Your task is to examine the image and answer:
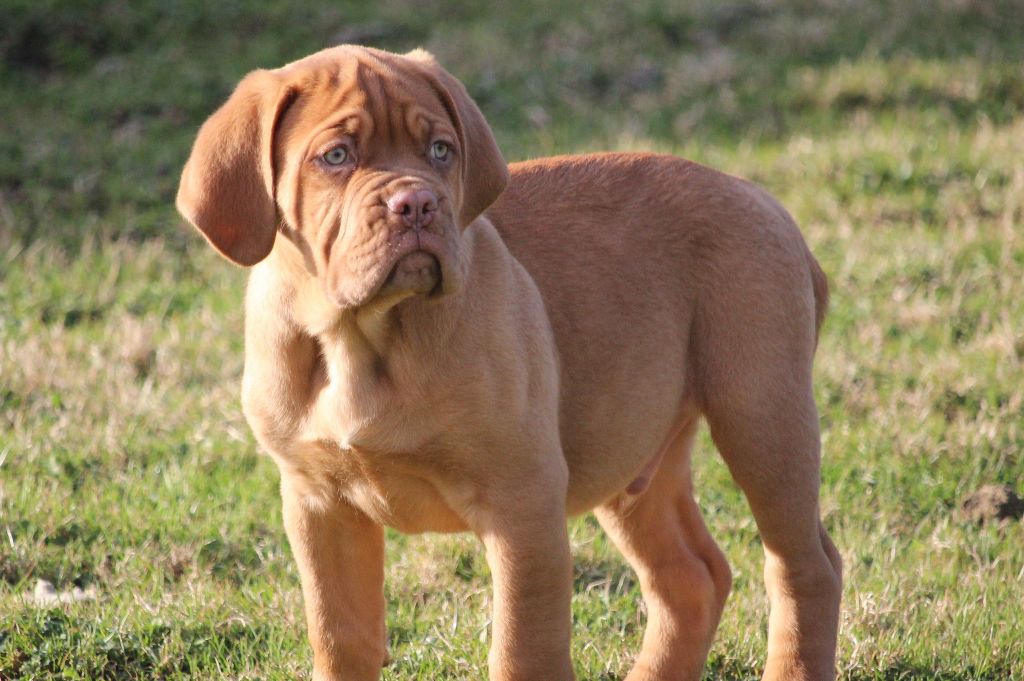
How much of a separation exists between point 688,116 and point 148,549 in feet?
18.6

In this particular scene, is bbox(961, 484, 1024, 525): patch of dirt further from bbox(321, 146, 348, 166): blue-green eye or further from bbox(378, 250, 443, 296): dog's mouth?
bbox(321, 146, 348, 166): blue-green eye

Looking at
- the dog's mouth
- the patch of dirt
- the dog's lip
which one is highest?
the dog's lip

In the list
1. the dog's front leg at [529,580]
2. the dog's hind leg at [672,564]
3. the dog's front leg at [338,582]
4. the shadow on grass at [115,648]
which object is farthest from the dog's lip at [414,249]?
the shadow on grass at [115,648]

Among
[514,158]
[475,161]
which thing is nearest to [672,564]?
[475,161]

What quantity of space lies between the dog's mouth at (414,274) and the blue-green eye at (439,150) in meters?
0.34

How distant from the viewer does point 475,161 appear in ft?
12.7

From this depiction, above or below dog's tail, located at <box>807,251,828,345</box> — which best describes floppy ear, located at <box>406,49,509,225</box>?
above

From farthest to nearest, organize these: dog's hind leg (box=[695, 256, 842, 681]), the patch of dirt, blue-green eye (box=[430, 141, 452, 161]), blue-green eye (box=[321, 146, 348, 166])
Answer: the patch of dirt
dog's hind leg (box=[695, 256, 842, 681])
blue-green eye (box=[430, 141, 452, 161])
blue-green eye (box=[321, 146, 348, 166])

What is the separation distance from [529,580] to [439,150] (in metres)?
1.17

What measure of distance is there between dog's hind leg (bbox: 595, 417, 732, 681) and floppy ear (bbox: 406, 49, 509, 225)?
126 cm

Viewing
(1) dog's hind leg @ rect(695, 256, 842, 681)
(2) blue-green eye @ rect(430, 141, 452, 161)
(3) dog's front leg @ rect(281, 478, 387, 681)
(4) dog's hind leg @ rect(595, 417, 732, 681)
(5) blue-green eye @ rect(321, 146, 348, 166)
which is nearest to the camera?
(5) blue-green eye @ rect(321, 146, 348, 166)

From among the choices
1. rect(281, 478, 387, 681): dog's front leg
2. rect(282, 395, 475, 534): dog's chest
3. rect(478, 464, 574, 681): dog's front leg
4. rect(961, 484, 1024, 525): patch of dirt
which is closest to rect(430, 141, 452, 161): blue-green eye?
rect(282, 395, 475, 534): dog's chest

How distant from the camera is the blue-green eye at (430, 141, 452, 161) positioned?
378cm

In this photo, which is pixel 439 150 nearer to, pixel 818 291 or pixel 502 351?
pixel 502 351
